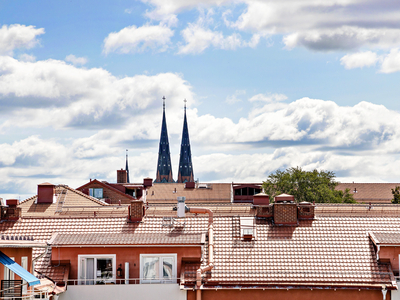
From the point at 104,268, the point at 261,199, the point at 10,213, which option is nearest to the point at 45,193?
the point at 10,213

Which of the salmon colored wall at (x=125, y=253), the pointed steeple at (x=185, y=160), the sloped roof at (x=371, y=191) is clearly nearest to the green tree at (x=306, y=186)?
the sloped roof at (x=371, y=191)

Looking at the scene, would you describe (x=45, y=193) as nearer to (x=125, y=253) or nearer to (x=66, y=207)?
(x=66, y=207)

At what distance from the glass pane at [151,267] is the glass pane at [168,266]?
0.35m

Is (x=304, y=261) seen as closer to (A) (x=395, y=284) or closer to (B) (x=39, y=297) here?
(A) (x=395, y=284)

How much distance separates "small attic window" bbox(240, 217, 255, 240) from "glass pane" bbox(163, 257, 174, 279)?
165 inches

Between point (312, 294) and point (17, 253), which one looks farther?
point (312, 294)

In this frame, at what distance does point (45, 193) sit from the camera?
43.8 m

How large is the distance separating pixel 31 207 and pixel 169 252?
22442 millimetres

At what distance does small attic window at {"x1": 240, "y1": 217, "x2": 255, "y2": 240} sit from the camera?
86.0 feet

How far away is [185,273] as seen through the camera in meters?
24.1

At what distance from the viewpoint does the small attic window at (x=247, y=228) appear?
2622 centimetres

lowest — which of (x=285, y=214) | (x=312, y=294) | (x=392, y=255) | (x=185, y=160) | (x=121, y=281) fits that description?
(x=312, y=294)

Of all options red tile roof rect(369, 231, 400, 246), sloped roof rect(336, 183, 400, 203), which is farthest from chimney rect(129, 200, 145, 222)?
sloped roof rect(336, 183, 400, 203)

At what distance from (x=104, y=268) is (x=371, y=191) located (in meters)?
82.3
